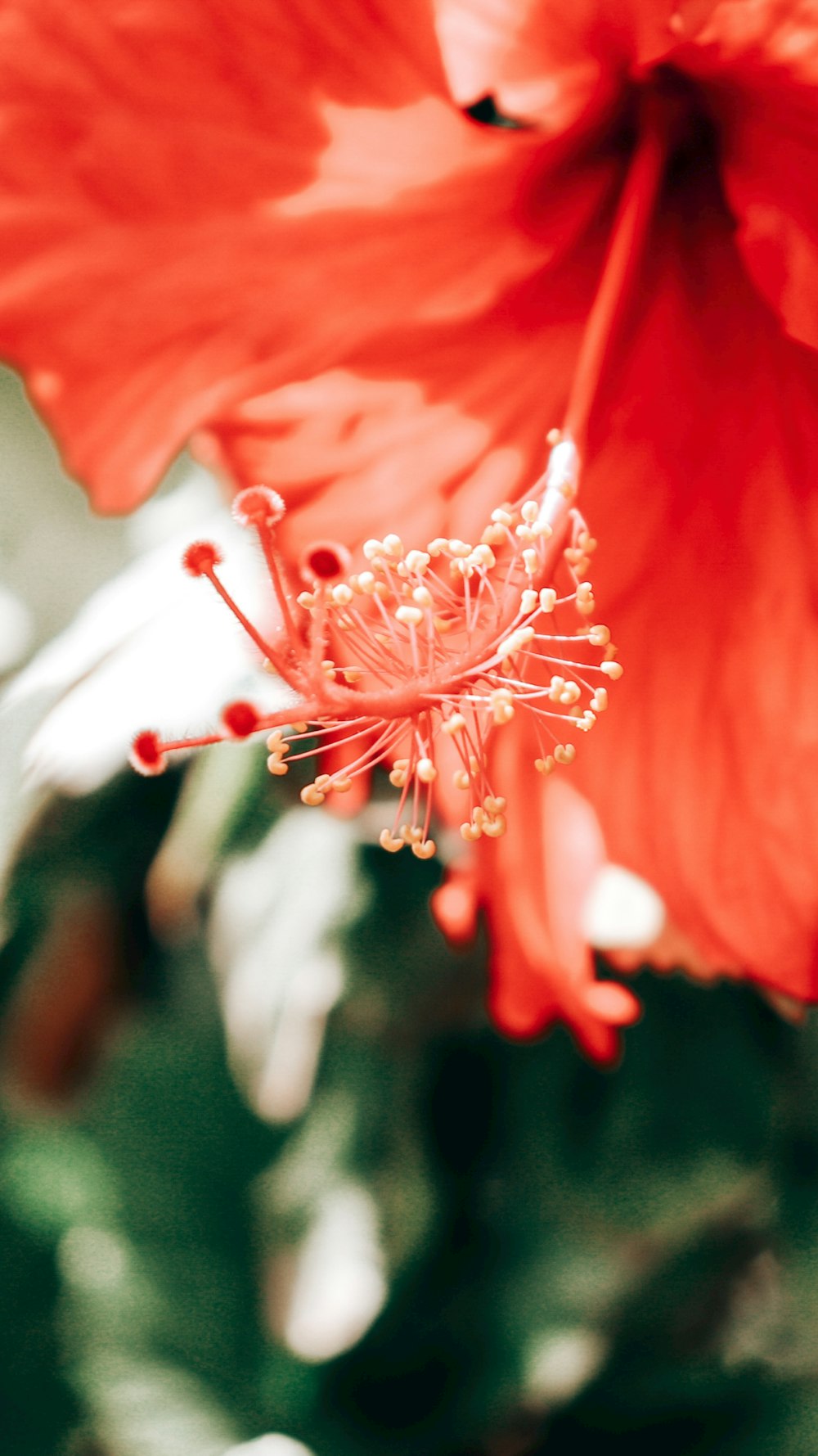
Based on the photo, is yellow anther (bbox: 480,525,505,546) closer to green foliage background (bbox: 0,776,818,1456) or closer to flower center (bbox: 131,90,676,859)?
flower center (bbox: 131,90,676,859)

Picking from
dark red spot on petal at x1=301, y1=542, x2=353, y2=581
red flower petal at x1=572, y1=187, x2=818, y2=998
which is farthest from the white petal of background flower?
dark red spot on petal at x1=301, y1=542, x2=353, y2=581

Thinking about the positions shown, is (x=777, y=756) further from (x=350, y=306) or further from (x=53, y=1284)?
(x=53, y=1284)

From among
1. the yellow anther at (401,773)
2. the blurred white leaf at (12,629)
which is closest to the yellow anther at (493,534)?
the yellow anther at (401,773)

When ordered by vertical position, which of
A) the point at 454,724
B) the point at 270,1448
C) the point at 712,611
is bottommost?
the point at 270,1448

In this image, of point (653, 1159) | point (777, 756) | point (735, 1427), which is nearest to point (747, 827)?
point (777, 756)

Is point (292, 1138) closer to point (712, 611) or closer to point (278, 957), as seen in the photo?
point (278, 957)

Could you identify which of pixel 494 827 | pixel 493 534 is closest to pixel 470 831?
pixel 494 827

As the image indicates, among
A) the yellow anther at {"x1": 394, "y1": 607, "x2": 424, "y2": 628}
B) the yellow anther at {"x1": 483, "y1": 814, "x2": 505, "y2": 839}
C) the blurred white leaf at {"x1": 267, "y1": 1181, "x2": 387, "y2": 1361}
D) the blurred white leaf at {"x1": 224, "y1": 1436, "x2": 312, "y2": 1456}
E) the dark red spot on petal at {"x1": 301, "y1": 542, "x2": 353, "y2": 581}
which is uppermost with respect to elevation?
the dark red spot on petal at {"x1": 301, "y1": 542, "x2": 353, "y2": 581}
